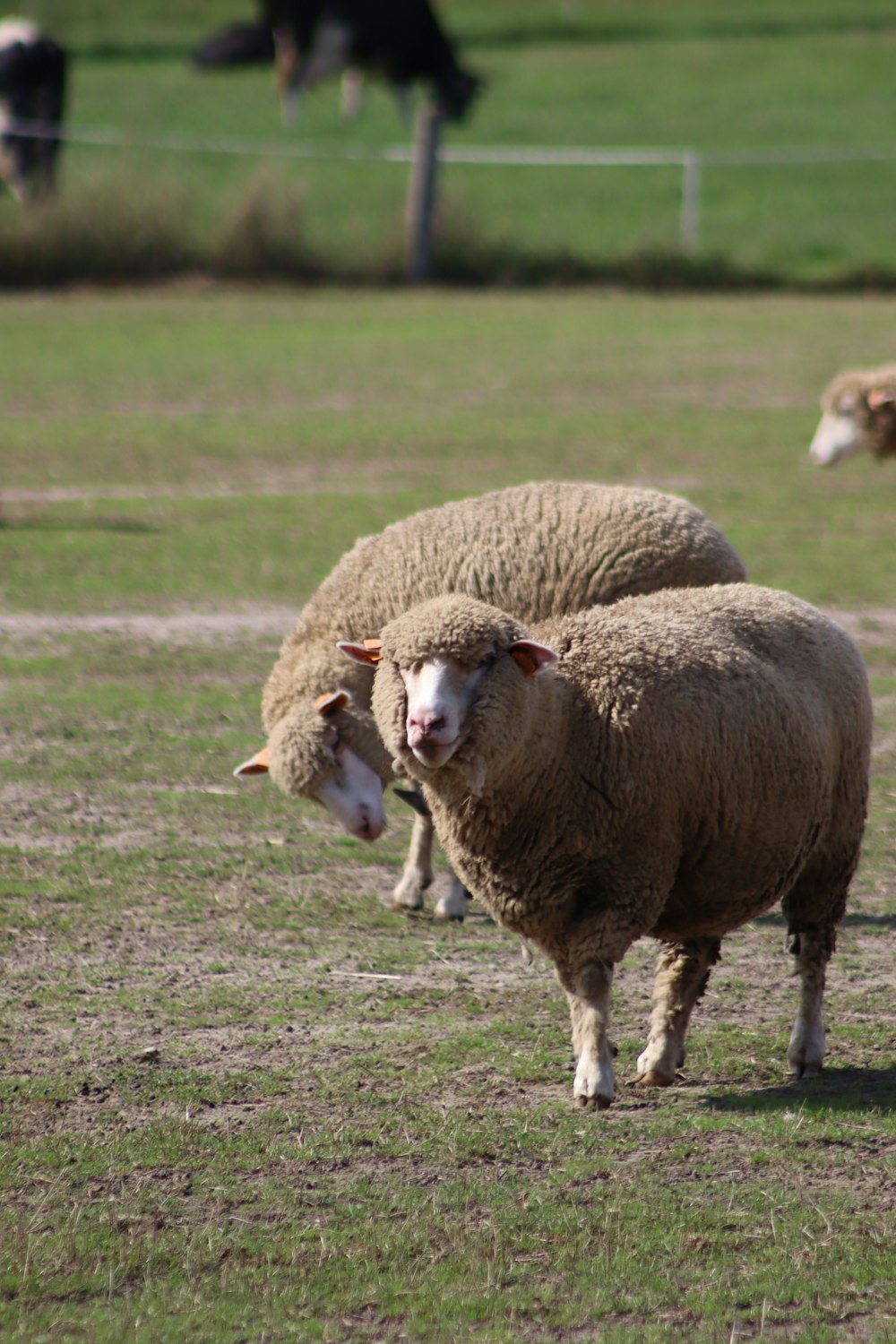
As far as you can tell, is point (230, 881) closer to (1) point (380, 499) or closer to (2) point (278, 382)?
(1) point (380, 499)

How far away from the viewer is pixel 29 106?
2388 centimetres

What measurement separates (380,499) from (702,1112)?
6717mm

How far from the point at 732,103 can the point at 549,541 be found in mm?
29372

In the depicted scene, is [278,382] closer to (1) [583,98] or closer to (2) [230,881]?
(2) [230,881]

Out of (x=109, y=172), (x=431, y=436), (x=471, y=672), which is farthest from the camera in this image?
(x=109, y=172)

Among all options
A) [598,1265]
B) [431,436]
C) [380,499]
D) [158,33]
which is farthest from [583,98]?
[598,1265]

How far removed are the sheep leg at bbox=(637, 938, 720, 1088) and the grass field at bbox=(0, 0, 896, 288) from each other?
1723 cm

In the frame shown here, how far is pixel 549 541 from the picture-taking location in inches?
196

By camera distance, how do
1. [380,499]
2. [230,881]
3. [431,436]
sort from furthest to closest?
[431,436] → [380,499] → [230,881]

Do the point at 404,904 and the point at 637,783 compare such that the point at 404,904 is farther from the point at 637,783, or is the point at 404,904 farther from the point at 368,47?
the point at 368,47

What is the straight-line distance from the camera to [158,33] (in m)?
42.0

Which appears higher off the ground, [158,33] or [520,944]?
[158,33]

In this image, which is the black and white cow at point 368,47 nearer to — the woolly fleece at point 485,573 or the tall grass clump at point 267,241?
the tall grass clump at point 267,241

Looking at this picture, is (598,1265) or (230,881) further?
(230,881)
